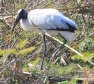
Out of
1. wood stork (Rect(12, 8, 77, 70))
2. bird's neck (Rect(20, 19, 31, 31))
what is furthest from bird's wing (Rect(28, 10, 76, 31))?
bird's neck (Rect(20, 19, 31, 31))

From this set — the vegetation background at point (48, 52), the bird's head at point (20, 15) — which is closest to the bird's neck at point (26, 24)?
the bird's head at point (20, 15)

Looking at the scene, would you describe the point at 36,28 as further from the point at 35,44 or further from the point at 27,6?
the point at 27,6

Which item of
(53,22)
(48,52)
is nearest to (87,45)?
(53,22)

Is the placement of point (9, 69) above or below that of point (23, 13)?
below

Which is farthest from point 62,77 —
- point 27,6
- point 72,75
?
point 27,6

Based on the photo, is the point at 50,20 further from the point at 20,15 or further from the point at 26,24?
the point at 20,15

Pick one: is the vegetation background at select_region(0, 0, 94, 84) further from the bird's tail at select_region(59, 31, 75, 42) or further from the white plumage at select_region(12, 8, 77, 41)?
the white plumage at select_region(12, 8, 77, 41)

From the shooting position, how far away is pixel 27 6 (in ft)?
24.7

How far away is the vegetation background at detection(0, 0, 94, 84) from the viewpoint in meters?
4.61

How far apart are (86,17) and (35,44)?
988mm

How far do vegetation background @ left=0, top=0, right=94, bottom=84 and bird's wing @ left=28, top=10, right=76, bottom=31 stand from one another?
11.1 inches

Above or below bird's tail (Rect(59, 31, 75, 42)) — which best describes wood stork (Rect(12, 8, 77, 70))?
above

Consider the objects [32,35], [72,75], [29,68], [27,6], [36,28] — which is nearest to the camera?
[72,75]

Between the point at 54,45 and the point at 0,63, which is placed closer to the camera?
the point at 0,63
